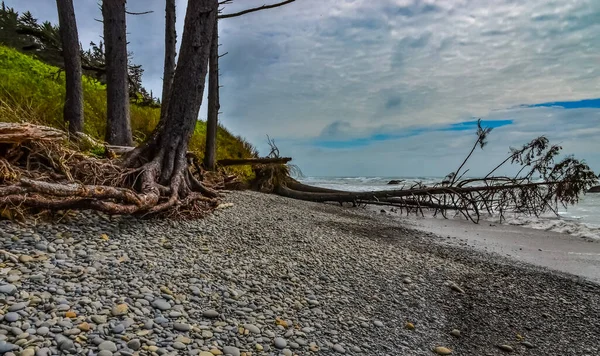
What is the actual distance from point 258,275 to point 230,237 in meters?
1.04

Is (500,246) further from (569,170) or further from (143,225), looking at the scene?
(143,225)

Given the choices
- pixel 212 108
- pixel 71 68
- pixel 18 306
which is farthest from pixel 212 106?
pixel 18 306

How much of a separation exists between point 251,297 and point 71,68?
7112 mm

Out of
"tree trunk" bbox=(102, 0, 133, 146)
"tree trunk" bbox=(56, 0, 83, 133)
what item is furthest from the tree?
"tree trunk" bbox=(56, 0, 83, 133)

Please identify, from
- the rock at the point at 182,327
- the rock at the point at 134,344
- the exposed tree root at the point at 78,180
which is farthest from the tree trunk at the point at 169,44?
the rock at the point at 134,344

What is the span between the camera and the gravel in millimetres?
2223

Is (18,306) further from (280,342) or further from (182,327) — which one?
(280,342)

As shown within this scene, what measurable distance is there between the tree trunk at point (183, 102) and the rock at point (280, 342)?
3126mm

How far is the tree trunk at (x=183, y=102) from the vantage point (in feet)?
17.0

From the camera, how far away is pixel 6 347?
1.84m

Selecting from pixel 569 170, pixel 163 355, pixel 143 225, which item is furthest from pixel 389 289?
pixel 569 170

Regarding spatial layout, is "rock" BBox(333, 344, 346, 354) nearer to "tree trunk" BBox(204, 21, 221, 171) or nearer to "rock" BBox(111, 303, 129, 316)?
"rock" BBox(111, 303, 129, 316)

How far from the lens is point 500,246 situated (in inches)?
259

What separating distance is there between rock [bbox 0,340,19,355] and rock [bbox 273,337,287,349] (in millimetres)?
1442
